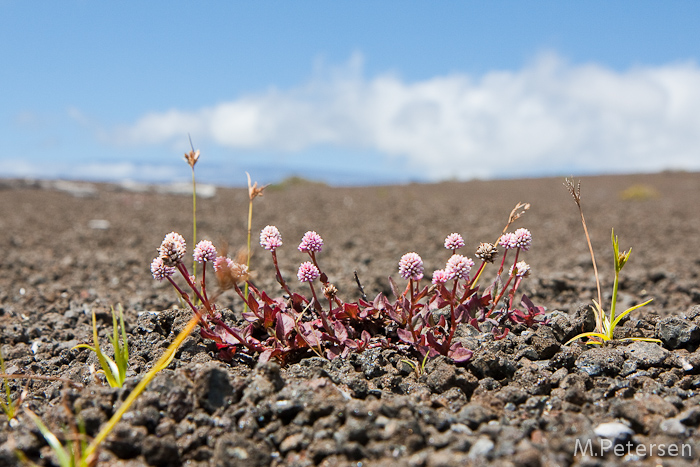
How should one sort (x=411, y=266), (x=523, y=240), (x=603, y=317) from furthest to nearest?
1. (x=603, y=317)
2. (x=523, y=240)
3. (x=411, y=266)

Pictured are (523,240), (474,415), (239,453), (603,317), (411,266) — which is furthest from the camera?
(603,317)

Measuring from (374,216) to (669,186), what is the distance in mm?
15420

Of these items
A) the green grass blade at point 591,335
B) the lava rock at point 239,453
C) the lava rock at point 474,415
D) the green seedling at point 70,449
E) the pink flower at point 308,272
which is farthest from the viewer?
the green grass blade at point 591,335

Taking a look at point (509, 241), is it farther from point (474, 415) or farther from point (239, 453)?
point (239, 453)

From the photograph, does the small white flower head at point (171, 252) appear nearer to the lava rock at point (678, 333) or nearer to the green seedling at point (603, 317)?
the green seedling at point (603, 317)

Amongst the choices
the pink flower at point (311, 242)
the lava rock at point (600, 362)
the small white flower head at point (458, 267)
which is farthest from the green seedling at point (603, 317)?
the pink flower at point (311, 242)

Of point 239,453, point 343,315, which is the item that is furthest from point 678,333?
point 239,453

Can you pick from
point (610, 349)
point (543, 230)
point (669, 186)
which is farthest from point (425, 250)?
point (669, 186)

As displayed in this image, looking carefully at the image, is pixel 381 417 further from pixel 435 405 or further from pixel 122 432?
pixel 122 432

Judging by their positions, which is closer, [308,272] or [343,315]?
[308,272]

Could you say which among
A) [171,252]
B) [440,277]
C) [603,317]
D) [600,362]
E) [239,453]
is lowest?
[239,453]

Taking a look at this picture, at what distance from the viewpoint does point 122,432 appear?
5.78 ft

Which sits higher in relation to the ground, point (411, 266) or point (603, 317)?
point (411, 266)

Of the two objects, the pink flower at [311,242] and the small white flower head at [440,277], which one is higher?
the pink flower at [311,242]
